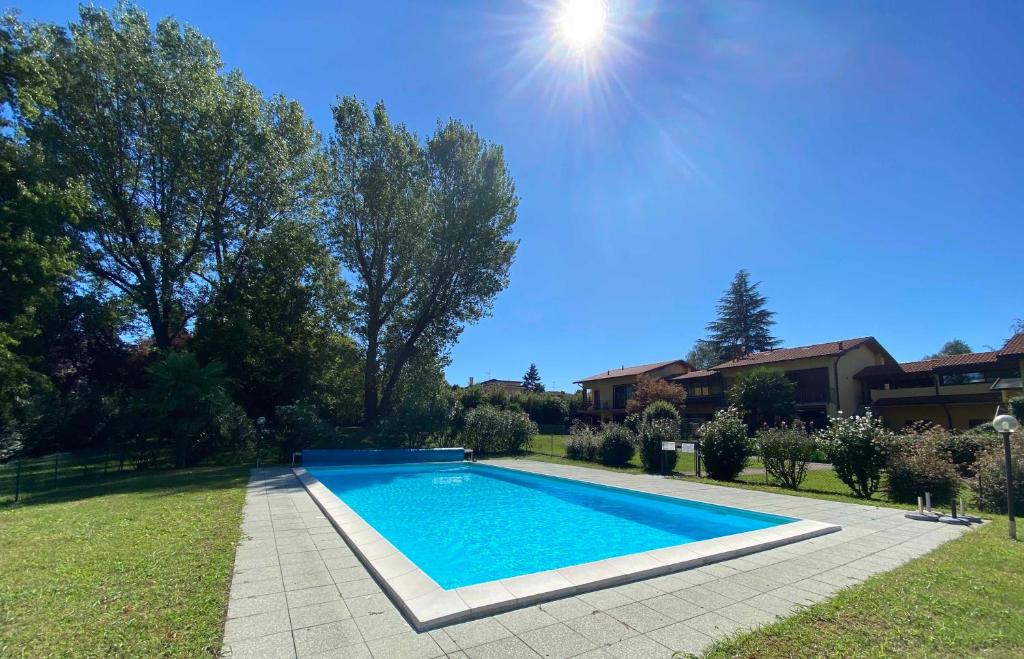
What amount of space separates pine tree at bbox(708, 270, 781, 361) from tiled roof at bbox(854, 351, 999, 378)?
16.7 meters

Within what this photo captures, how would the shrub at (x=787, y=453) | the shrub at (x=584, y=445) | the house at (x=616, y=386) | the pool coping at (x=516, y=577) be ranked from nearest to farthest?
1. the pool coping at (x=516, y=577)
2. the shrub at (x=787, y=453)
3. the shrub at (x=584, y=445)
4. the house at (x=616, y=386)

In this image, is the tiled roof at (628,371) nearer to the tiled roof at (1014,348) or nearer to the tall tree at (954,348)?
the tiled roof at (1014,348)

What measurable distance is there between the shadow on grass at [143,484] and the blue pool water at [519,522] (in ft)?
8.83

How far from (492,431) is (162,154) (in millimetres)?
16310

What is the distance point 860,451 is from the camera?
33.2 feet

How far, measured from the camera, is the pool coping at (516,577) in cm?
372

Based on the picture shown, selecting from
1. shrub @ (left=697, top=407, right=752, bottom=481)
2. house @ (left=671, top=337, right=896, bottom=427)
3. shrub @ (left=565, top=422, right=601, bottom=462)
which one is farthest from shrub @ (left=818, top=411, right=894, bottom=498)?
house @ (left=671, top=337, right=896, bottom=427)

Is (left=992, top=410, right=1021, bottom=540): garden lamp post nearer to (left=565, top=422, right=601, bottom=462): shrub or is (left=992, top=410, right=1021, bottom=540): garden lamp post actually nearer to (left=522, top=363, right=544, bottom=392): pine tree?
(left=565, top=422, right=601, bottom=462): shrub

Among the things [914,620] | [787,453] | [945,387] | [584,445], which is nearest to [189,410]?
[584,445]

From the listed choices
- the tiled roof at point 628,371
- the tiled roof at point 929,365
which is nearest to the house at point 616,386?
the tiled roof at point 628,371

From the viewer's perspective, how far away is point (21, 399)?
47.6 ft

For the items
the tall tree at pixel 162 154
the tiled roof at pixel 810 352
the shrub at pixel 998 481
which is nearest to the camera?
the shrub at pixel 998 481

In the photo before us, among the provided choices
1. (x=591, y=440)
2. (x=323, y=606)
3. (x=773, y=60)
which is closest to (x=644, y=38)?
(x=773, y=60)

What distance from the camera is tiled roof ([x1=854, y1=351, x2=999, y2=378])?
24041 millimetres
